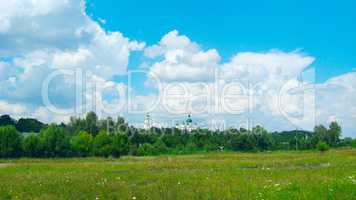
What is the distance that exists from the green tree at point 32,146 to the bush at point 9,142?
1.26 meters

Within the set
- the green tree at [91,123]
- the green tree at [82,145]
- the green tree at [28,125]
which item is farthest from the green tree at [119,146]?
the green tree at [28,125]

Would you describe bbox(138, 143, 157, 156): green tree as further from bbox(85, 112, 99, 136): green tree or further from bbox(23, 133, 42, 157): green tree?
bbox(85, 112, 99, 136): green tree

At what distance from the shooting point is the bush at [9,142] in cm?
8494

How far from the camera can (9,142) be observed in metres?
85.4

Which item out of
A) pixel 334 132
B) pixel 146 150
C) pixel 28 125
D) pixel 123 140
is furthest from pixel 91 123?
pixel 334 132

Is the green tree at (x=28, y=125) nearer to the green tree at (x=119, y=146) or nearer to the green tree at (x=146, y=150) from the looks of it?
the green tree at (x=146, y=150)

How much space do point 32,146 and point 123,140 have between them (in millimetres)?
19015

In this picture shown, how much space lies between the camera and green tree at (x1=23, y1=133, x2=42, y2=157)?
87.1 metres

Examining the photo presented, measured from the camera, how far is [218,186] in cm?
1686

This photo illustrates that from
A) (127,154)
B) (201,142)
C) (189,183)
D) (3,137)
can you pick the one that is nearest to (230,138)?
(201,142)

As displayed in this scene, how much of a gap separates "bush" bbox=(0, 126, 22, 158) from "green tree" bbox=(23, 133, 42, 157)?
1263 millimetres

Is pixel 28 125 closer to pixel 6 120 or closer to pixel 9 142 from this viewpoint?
pixel 6 120

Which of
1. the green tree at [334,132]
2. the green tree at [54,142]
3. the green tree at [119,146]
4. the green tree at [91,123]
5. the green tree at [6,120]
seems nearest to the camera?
the green tree at [54,142]

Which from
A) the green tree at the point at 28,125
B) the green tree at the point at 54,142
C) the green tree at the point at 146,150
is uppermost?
the green tree at the point at 28,125
